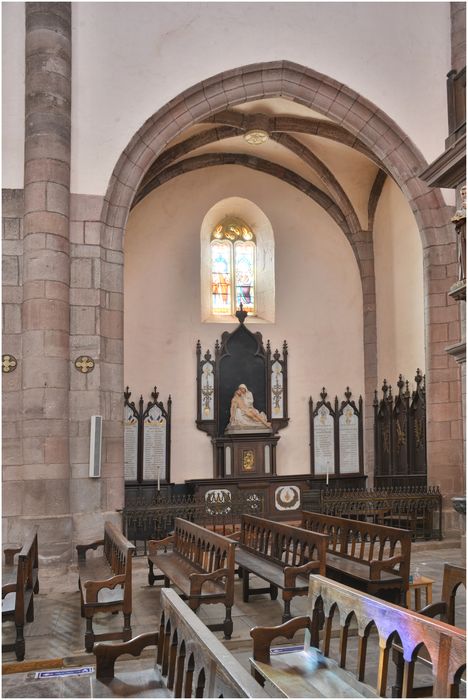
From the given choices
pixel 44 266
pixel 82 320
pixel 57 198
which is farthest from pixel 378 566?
pixel 57 198

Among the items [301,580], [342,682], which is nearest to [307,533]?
[301,580]

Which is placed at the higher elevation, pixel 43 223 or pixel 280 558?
pixel 43 223

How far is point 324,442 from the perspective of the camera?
1438 cm

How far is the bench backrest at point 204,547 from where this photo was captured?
558 centimetres

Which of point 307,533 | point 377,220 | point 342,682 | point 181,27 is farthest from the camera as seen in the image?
point 377,220

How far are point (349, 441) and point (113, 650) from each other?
11341 mm

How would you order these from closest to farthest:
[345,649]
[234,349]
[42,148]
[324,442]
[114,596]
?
[345,649] → [114,596] → [42,148] → [234,349] → [324,442]

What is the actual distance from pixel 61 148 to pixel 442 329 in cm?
592

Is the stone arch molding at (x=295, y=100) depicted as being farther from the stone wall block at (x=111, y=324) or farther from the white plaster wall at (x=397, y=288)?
the white plaster wall at (x=397, y=288)

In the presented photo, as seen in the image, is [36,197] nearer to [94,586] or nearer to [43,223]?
[43,223]

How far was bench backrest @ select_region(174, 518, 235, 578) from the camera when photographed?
18.3 feet

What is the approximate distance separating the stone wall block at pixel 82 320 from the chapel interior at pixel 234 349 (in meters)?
0.03

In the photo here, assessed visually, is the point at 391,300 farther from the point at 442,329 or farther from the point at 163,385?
the point at 163,385

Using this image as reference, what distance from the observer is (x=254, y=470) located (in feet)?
44.7
